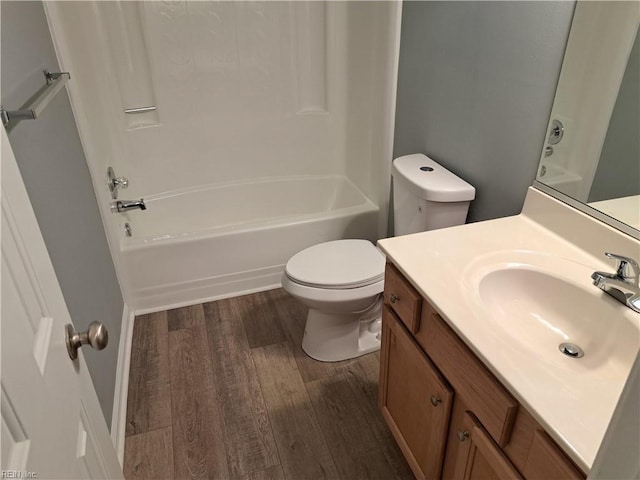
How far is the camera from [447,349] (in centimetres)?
115

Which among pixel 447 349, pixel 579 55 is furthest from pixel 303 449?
pixel 579 55

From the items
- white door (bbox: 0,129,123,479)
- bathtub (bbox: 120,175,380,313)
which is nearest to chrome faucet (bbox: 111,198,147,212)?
bathtub (bbox: 120,175,380,313)

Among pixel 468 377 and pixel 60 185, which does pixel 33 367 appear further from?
pixel 60 185

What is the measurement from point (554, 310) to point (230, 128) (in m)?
2.12

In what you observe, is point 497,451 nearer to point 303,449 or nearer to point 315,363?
point 303,449

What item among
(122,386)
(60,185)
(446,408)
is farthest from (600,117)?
(122,386)

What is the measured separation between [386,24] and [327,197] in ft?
3.76

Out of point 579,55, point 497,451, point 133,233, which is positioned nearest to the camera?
point 497,451

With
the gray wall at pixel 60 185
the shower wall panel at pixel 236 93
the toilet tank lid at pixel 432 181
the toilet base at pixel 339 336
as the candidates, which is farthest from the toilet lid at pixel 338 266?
the shower wall panel at pixel 236 93

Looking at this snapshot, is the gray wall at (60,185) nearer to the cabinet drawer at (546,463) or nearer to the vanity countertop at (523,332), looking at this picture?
the vanity countertop at (523,332)

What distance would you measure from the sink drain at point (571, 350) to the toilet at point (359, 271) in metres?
0.74

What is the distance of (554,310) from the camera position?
1244 millimetres

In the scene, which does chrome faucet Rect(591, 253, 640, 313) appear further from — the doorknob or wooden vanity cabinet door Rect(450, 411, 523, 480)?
A: the doorknob

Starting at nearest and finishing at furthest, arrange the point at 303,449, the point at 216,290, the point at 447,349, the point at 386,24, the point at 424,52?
the point at 447,349 < the point at 303,449 < the point at 424,52 < the point at 386,24 < the point at 216,290
